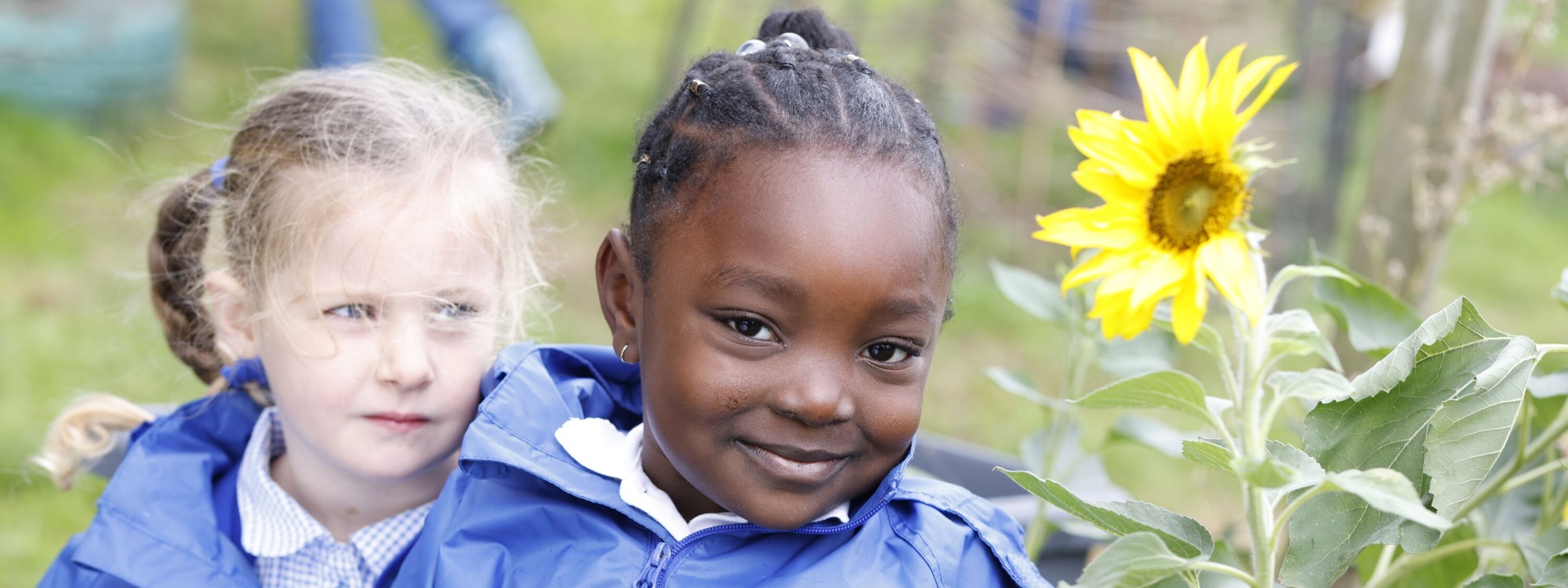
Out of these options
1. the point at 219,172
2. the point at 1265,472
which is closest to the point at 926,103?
the point at 219,172

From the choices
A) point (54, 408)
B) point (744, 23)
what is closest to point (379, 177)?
point (54, 408)

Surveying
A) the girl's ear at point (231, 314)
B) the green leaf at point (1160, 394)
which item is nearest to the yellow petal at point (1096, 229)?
the green leaf at point (1160, 394)

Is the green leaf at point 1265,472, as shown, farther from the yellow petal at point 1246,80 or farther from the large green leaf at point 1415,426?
the yellow petal at point 1246,80

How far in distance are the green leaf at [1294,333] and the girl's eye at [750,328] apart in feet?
1.35

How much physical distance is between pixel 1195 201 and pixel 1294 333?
14cm

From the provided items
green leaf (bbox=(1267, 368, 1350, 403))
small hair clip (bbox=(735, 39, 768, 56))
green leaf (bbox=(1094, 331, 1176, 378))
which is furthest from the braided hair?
green leaf (bbox=(1094, 331, 1176, 378))

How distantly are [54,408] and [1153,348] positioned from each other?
2347 millimetres

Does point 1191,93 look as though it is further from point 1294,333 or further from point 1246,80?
point 1294,333

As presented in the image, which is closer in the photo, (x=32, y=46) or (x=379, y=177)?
(x=379, y=177)

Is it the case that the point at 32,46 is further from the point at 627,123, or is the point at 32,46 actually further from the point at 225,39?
the point at 627,123

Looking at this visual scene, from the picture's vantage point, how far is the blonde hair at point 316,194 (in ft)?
5.41

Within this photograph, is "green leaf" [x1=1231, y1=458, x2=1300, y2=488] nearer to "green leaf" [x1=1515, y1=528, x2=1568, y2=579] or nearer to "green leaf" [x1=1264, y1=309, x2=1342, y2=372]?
"green leaf" [x1=1264, y1=309, x2=1342, y2=372]

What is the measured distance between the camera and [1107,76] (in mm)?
4461

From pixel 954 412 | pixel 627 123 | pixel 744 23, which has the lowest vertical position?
pixel 954 412
